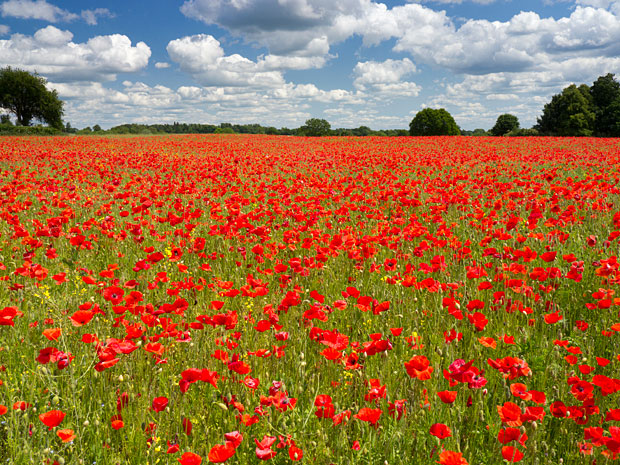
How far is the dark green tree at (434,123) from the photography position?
206 ft

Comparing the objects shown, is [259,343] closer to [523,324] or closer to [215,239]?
[523,324]

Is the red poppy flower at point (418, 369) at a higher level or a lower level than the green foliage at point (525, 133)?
lower

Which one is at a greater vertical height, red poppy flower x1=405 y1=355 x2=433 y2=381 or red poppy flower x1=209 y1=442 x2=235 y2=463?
red poppy flower x1=405 y1=355 x2=433 y2=381

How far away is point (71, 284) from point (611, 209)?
313 inches

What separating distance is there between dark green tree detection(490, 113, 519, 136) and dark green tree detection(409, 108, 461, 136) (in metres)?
18.3

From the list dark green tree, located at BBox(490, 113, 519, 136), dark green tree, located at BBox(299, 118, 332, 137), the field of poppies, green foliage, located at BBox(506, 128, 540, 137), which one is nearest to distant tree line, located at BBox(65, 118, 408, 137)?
dark green tree, located at BBox(299, 118, 332, 137)

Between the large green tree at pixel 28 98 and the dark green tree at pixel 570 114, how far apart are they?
232 ft

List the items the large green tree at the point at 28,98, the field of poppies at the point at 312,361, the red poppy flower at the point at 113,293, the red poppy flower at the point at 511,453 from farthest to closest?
the large green tree at the point at 28,98 < the red poppy flower at the point at 113,293 < the field of poppies at the point at 312,361 < the red poppy flower at the point at 511,453

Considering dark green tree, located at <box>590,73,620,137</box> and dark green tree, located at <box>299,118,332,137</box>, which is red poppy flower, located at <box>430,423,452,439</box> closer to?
dark green tree, located at <box>590,73,620,137</box>

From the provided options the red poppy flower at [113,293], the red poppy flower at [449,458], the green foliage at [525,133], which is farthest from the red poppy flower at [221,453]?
the green foliage at [525,133]

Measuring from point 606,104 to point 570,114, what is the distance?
820cm

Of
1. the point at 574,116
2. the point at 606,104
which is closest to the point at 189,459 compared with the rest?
the point at 574,116

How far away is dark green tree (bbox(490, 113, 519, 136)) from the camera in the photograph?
A: 78.6 metres

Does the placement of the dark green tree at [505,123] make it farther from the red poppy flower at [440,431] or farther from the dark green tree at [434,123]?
the red poppy flower at [440,431]
